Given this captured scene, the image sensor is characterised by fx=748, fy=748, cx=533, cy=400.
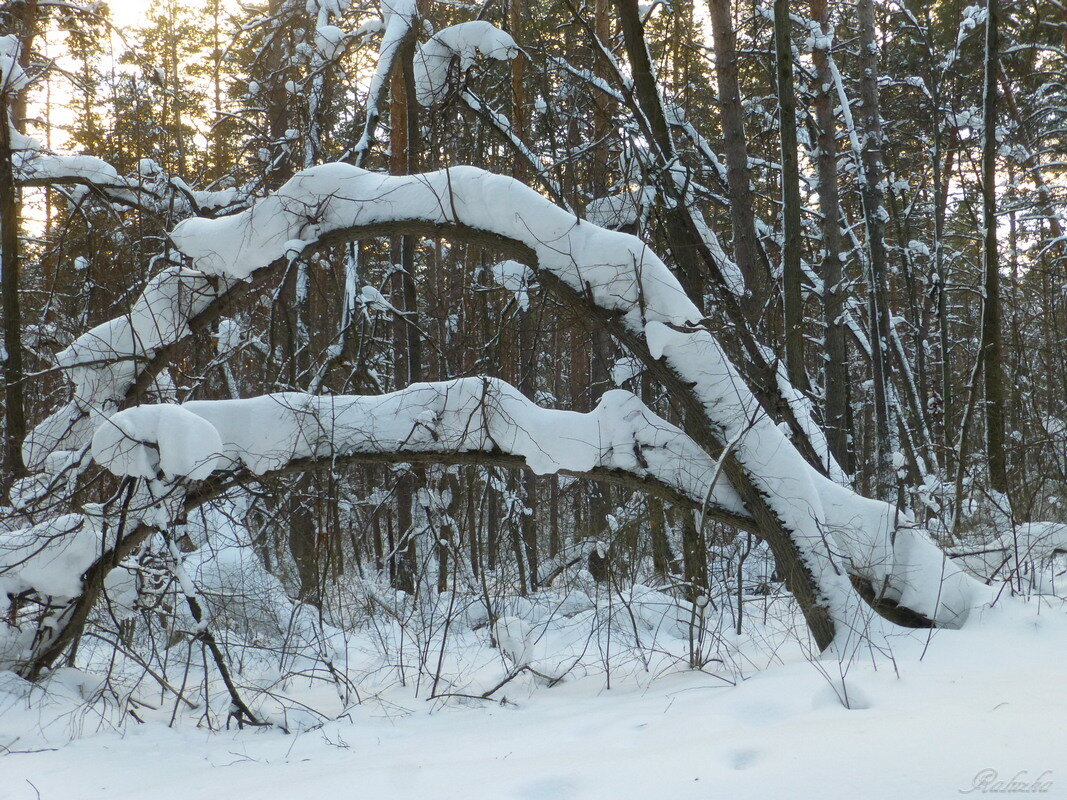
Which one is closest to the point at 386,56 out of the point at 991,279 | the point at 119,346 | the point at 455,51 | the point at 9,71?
the point at 455,51

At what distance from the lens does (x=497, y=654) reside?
5.19 m

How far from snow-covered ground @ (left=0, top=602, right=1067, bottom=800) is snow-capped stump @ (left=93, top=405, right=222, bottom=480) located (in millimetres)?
1336

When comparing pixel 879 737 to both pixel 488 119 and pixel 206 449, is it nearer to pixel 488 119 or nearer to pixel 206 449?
pixel 206 449

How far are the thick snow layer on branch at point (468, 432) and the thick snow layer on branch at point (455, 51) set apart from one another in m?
2.41

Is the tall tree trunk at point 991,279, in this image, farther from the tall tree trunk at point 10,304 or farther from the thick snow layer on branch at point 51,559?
the tall tree trunk at point 10,304

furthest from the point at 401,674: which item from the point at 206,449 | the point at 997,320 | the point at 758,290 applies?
the point at 997,320

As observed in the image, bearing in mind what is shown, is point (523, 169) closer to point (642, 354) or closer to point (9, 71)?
point (642, 354)

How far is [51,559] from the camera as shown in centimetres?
412

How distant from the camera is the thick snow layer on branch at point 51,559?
4102mm

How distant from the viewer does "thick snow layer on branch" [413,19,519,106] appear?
198 inches

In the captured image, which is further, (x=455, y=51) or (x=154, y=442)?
(x=455, y=51)

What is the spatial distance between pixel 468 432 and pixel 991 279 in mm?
5117

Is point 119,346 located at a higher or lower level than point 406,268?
lower

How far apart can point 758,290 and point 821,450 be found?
169 cm
